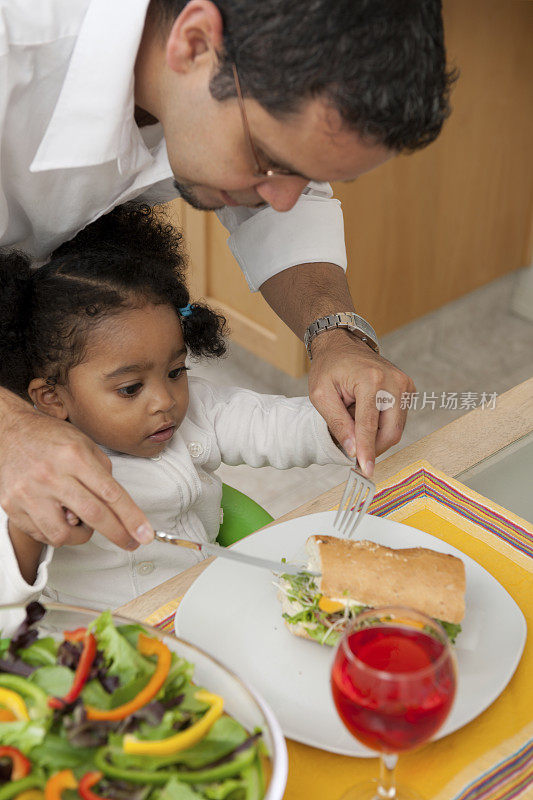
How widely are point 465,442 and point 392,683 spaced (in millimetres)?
678

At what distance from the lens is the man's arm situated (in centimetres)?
121

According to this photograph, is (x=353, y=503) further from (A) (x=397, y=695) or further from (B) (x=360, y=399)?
(A) (x=397, y=695)

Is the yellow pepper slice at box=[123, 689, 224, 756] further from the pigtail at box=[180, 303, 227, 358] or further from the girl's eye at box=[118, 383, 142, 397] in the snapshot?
the pigtail at box=[180, 303, 227, 358]

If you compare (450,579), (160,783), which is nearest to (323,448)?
(450,579)

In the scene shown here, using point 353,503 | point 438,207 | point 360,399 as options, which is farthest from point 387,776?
point 438,207

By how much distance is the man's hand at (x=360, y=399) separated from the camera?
1.20 meters

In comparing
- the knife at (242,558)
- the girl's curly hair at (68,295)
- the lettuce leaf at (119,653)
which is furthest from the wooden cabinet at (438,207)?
the lettuce leaf at (119,653)

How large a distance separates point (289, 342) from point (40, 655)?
2057 millimetres

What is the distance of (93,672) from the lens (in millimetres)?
720

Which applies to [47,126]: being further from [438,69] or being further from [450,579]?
[450,579]

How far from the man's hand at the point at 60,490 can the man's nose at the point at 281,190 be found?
0.39 m

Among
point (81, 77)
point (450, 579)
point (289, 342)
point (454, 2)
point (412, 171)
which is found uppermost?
point (81, 77)

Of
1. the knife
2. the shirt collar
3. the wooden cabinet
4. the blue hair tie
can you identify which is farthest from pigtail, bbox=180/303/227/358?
the wooden cabinet

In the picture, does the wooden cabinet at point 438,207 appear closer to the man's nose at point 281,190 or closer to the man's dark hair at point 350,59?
the man's nose at point 281,190
